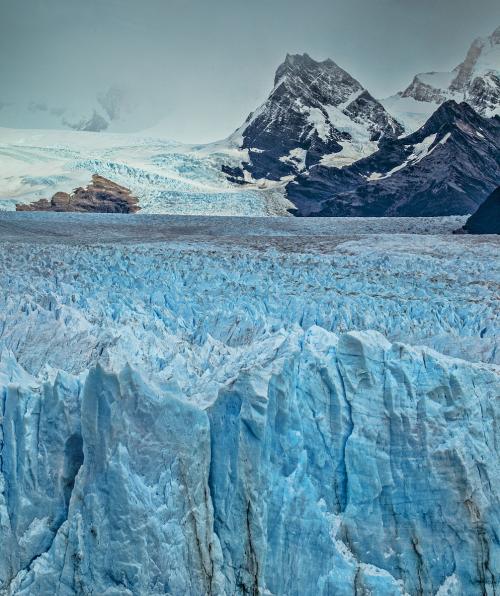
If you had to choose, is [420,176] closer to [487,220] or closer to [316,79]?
[487,220]

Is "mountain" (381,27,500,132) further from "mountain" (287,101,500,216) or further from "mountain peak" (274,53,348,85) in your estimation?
"mountain" (287,101,500,216)

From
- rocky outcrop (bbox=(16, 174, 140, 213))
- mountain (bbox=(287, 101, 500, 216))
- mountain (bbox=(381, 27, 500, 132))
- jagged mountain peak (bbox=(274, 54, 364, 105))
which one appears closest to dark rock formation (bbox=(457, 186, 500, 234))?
mountain (bbox=(287, 101, 500, 216))

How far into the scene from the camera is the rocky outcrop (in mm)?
35062

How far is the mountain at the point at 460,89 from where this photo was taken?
6138cm

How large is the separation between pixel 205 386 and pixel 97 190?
30702 millimetres

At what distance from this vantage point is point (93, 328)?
9.21 meters

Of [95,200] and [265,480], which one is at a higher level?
[95,200]

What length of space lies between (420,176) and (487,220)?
19250 mm

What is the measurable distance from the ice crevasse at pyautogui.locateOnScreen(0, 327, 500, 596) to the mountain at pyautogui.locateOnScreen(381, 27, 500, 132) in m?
56.3

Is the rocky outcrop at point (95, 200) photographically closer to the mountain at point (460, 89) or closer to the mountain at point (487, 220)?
the mountain at point (487, 220)

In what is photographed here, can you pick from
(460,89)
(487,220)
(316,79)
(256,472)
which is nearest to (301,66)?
(316,79)

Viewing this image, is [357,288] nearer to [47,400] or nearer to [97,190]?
[47,400]

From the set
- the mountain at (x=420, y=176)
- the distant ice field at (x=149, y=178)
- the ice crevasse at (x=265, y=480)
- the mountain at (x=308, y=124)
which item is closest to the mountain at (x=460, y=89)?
the mountain at (x=308, y=124)

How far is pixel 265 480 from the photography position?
6699 millimetres
